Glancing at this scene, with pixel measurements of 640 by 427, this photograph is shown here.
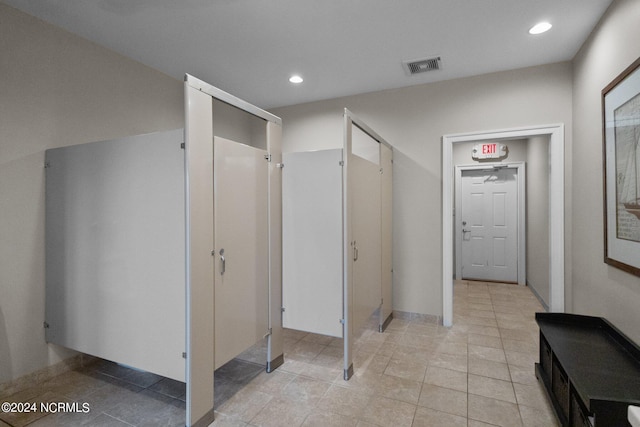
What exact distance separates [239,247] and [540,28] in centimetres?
289

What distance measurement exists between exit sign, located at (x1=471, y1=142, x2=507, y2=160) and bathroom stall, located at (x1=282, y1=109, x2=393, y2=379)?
309 cm

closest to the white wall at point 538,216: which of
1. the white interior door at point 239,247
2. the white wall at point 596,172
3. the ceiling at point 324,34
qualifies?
the white wall at point 596,172

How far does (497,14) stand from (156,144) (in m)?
2.58

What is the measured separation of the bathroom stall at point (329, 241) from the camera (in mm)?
2412

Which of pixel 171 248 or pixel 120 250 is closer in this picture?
pixel 171 248

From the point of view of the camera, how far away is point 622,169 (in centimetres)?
193

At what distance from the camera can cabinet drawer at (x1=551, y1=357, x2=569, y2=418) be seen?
171 cm

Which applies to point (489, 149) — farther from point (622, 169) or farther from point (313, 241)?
point (313, 241)


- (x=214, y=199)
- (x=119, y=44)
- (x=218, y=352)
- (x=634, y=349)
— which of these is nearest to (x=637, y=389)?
(x=634, y=349)

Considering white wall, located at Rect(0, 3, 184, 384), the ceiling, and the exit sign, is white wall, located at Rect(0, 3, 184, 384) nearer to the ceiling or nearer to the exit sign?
the ceiling

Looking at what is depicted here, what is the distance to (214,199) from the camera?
1.93 m

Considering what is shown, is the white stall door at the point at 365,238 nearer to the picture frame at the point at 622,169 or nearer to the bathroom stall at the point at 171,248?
the bathroom stall at the point at 171,248

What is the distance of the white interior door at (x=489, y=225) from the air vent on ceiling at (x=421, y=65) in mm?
2931

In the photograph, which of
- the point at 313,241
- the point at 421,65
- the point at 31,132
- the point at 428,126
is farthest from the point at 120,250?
the point at 428,126
